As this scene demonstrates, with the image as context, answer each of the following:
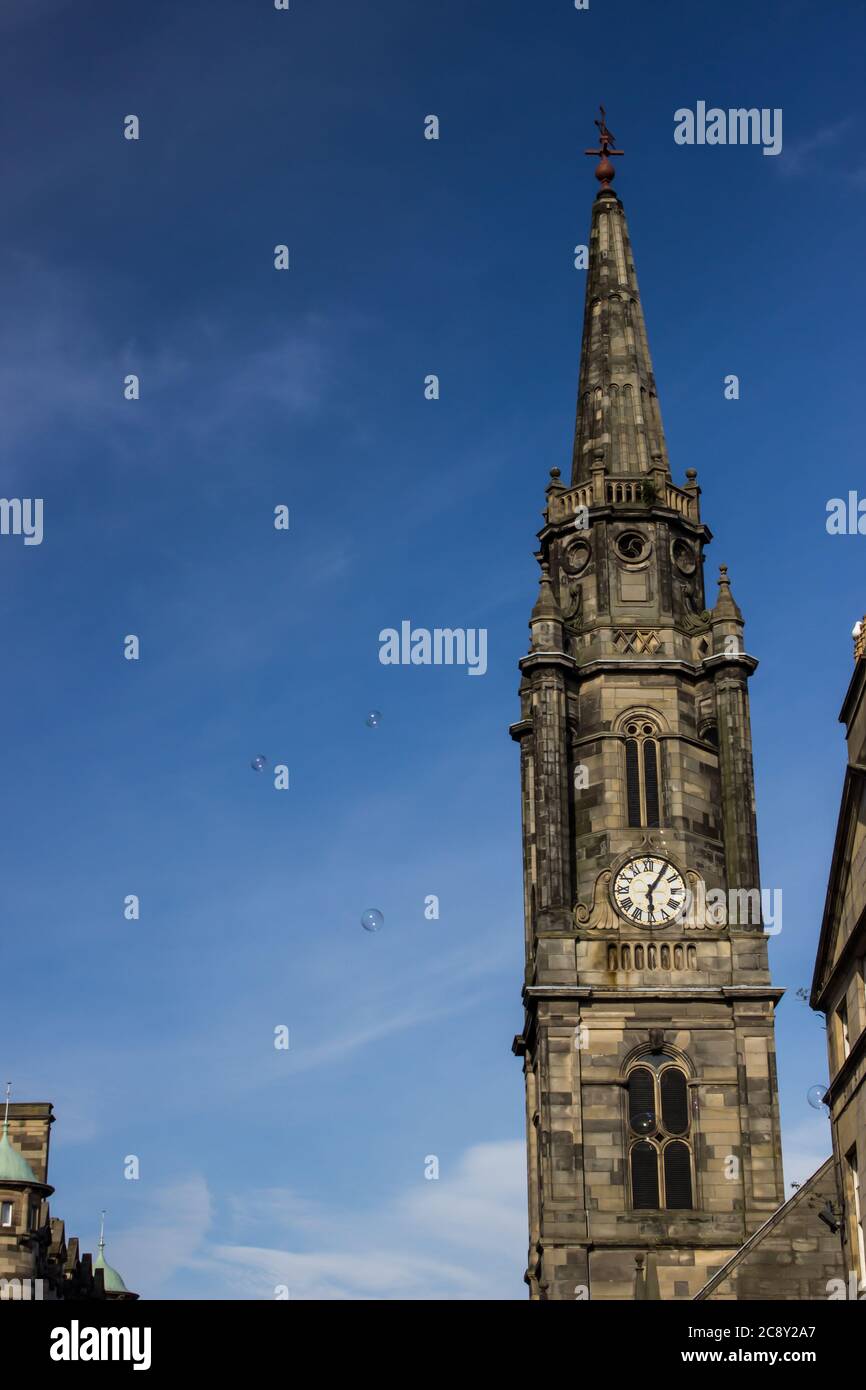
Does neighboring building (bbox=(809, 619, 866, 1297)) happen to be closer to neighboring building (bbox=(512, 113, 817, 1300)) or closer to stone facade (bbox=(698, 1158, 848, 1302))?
stone facade (bbox=(698, 1158, 848, 1302))

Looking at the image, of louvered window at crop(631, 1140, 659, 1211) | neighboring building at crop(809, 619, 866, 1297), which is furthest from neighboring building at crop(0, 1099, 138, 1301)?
neighboring building at crop(809, 619, 866, 1297)

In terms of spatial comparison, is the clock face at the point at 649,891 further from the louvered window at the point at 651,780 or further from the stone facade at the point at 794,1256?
the stone facade at the point at 794,1256

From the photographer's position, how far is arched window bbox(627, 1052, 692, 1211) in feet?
225

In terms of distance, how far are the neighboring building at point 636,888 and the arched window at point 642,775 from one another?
0.24ft

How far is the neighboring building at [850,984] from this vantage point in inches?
1709

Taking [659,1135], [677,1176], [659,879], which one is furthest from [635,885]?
[677,1176]

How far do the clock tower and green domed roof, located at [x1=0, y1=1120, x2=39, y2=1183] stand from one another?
2228 cm

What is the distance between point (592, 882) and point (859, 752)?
3141cm

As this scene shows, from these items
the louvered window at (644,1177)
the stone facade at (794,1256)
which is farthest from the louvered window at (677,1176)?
the stone facade at (794,1256)

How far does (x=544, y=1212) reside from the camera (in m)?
67.9

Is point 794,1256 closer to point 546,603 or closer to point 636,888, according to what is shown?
point 636,888

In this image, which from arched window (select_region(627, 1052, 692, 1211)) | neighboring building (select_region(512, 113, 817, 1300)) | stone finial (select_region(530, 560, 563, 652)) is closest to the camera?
neighboring building (select_region(512, 113, 817, 1300))
